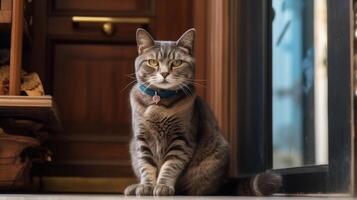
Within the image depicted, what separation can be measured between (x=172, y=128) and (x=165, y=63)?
182 millimetres

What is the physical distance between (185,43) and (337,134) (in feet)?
1.84

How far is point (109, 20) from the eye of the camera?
2305mm

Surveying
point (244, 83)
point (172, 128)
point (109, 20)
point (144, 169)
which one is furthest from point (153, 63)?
point (109, 20)

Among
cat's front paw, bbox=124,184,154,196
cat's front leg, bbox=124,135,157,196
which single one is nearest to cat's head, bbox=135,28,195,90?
cat's front leg, bbox=124,135,157,196

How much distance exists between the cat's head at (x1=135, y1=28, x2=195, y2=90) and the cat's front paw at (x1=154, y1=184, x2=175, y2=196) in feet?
0.94

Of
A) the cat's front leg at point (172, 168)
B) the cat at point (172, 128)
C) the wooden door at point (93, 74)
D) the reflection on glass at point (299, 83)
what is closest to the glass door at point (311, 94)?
the reflection on glass at point (299, 83)

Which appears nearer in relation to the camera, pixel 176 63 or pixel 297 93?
pixel 176 63

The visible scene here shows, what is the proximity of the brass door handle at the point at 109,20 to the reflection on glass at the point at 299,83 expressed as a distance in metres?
0.59

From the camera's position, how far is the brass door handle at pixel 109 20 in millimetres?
2303

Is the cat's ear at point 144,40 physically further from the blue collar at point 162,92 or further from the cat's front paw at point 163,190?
the cat's front paw at point 163,190

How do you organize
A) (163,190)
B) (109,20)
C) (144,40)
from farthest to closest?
(109,20), (144,40), (163,190)

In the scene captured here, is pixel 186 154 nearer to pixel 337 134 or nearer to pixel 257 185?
pixel 257 185

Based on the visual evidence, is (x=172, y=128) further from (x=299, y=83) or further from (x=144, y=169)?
(x=299, y=83)

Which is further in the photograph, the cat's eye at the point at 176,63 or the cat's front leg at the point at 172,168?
the cat's eye at the point at 176,63
